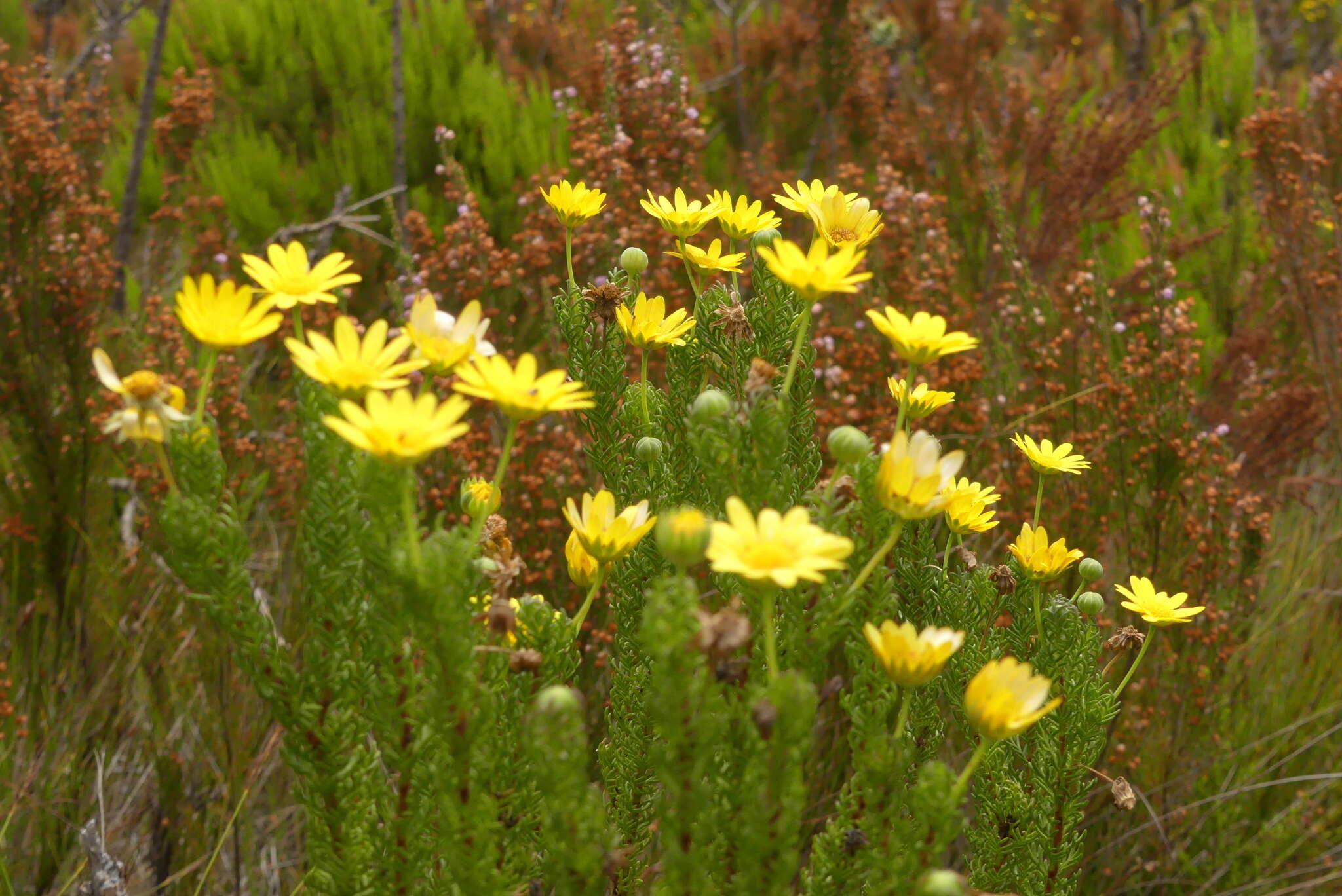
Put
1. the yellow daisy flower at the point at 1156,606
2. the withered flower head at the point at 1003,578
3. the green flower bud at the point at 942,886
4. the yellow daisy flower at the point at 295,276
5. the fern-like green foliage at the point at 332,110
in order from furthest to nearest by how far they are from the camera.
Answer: the fern-like green foliage at the point at 332,110, the withered flower head at the point at 1003,578, the yellow daisy flower at the point at 1156,606, the yellow daisy flower at the point at 295,276, the green flower bud at the point at 942,886

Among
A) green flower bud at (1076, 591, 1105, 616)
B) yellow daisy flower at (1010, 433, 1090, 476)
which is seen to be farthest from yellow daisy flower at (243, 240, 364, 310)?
green flower bud at (1076, 591, 1105, 616)

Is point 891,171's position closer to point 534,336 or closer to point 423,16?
point 534,336

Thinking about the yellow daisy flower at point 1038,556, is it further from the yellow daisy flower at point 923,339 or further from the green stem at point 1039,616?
the yellow daisy flower at point 923,339

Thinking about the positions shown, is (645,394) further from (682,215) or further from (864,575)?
(864,575)

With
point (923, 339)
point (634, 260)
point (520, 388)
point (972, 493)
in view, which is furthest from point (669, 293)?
point (520, 388)

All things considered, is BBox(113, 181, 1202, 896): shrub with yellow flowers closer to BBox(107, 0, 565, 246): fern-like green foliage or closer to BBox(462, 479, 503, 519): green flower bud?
BBox(462, 479, 503, 519): green flower bud

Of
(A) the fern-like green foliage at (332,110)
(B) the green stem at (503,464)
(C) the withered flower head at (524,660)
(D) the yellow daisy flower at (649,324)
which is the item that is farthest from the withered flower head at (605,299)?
(A) the fern-like green foliage at (332,110)
